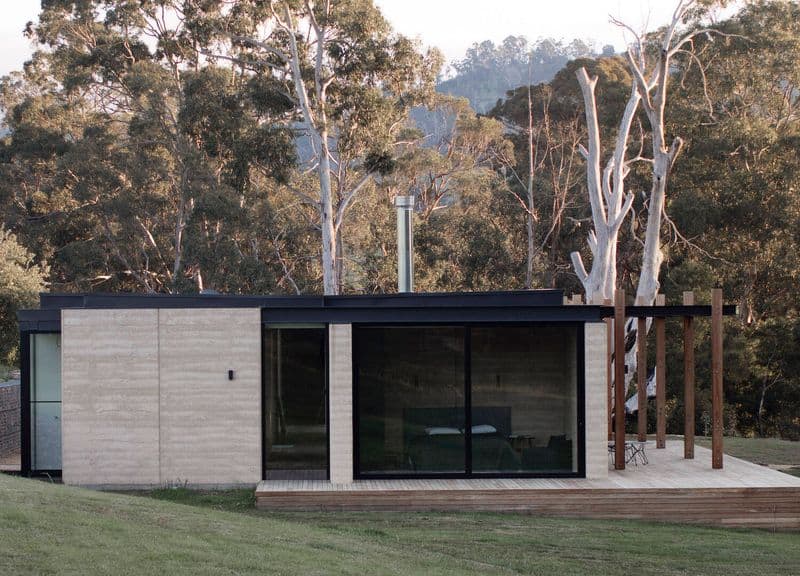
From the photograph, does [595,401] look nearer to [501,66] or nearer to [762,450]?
[762,450]

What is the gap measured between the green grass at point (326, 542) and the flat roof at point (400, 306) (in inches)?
83.5

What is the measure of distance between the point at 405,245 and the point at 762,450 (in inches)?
268

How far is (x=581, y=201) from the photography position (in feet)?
100

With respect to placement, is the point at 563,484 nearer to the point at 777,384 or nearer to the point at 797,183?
the point at 777,384

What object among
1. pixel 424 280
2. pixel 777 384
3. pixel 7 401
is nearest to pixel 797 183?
pixel 777 384

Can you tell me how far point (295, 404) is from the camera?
1133 centimetres

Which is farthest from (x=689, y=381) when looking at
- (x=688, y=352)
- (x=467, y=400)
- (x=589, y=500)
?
(x=467, y=400)

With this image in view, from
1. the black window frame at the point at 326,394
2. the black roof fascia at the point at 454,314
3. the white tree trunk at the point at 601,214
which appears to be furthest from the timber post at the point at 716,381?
the white tree trunk at the point at 601,214

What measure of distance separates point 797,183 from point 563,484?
17.5m

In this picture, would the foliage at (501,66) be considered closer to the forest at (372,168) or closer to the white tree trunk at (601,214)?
the forest at (372,168)

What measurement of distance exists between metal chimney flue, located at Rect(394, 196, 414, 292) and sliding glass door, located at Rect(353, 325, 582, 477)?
99.7 inches

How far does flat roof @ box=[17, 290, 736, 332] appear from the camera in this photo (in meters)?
11.1

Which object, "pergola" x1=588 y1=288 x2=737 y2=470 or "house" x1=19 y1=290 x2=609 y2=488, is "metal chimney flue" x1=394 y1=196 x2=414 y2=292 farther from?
"pergola" x1=588 y1=288 x2=737 y2=470

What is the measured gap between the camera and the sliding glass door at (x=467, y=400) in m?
11.2
